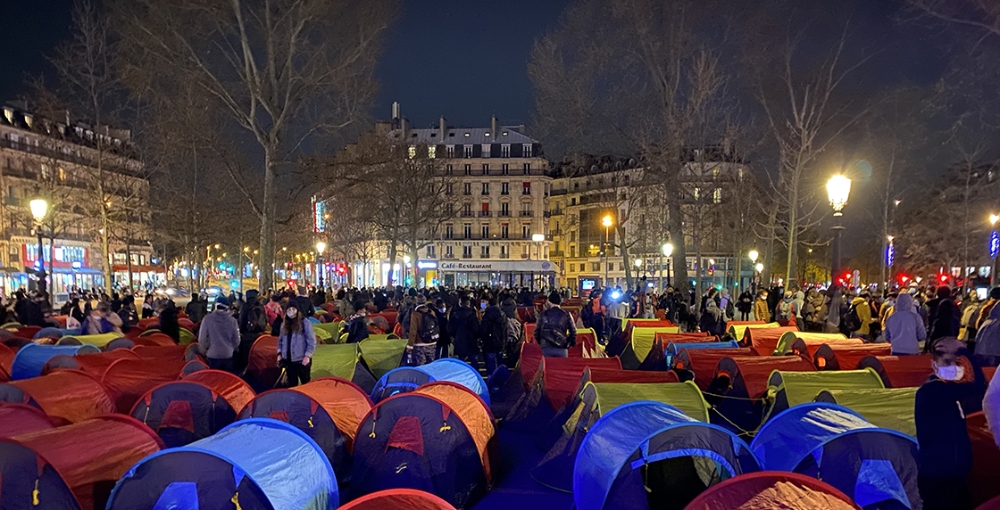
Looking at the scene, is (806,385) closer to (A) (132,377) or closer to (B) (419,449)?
(B) (419,449)

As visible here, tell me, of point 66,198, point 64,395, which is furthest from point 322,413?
point 66,198

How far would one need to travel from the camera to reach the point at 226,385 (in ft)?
25.7

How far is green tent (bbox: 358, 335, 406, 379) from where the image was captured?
464 inches

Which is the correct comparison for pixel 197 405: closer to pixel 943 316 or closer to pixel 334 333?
pixel 334 333

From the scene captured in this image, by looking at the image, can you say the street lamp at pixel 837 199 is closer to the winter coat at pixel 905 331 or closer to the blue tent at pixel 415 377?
the winter coat at pixel 905 331

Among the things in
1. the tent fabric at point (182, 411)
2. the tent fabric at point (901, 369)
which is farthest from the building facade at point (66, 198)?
the tent fabric at point (901, 369)

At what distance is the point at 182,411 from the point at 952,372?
7.17 meters

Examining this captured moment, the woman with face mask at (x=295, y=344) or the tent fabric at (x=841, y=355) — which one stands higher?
the woman with face mask at (x=295, y=344)

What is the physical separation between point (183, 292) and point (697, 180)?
3857 centimetres

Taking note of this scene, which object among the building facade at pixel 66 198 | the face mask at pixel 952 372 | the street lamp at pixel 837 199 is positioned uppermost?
the building facade at pixel 66 198

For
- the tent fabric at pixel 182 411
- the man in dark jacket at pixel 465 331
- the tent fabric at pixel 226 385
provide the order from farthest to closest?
the man in dark jacket at pixel 465 331 → the tent fabric at pixel 226 385 → the tent fabric at pixel 182 411

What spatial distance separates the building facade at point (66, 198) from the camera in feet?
89.5

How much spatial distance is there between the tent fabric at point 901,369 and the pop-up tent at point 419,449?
5.93 metres

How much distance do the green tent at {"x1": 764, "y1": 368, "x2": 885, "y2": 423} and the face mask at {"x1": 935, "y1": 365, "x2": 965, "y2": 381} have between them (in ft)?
10.1
